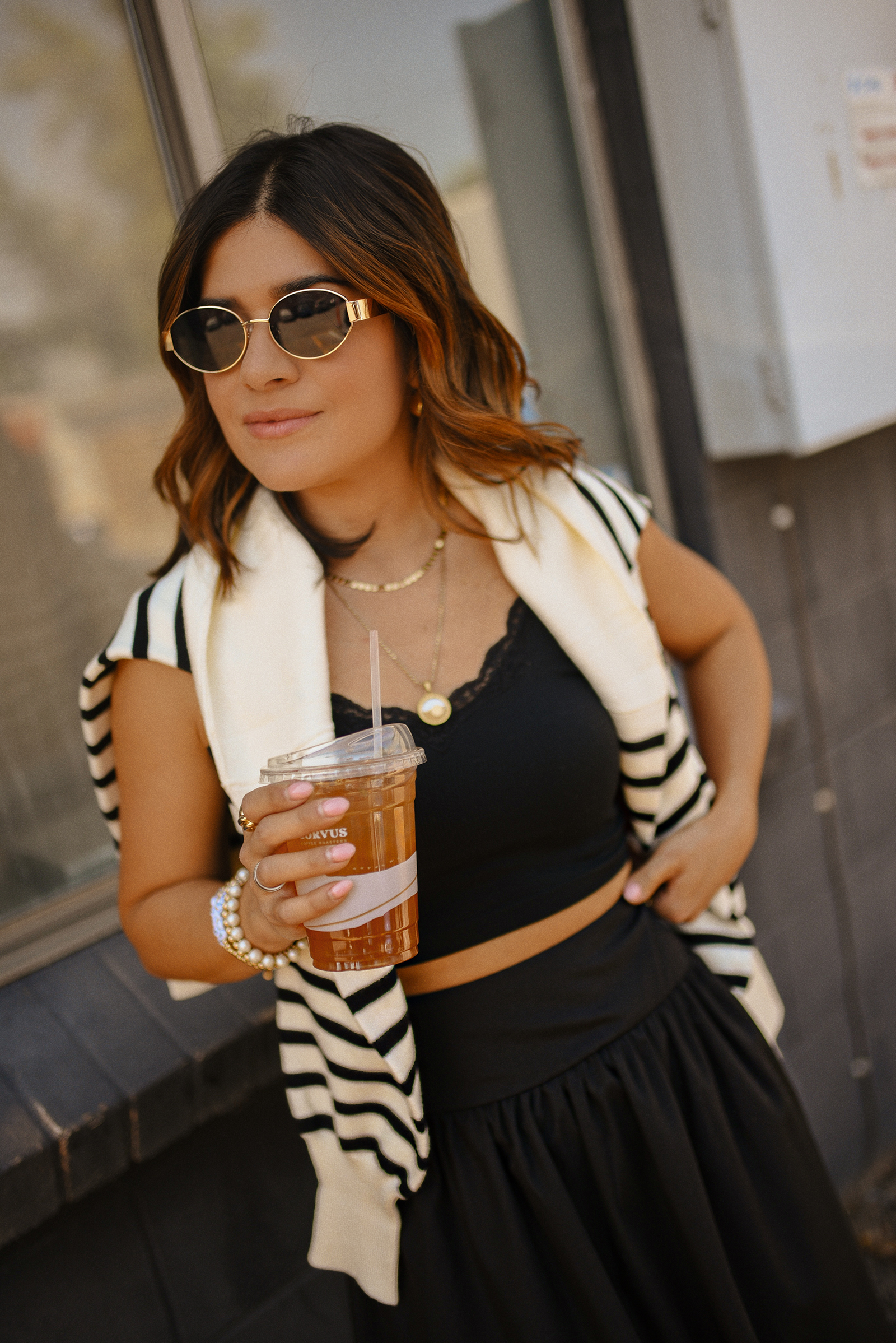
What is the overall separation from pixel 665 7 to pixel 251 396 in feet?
5.33

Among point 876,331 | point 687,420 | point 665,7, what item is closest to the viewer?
point 665,7

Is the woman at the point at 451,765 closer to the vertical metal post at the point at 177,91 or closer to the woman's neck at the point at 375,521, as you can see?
the woman's neck at the point at 375,521

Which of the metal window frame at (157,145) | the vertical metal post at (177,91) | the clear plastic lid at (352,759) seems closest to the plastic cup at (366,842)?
the clear plastic lid at (352,759)

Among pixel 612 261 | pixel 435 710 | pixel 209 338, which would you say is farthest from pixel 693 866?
pixel 612 261

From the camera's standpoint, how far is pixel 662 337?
2.63 meters

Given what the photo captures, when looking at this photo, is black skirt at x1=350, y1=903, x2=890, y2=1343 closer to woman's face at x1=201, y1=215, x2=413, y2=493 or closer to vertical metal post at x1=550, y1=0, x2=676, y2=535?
woman's face at x1=201, y1=215, x2=413, y2=493

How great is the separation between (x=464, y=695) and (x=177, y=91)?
4.62ft

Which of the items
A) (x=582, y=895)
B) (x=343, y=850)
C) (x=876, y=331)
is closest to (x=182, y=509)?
(x=343, y=850)

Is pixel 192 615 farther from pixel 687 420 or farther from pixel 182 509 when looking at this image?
pixel 687 420

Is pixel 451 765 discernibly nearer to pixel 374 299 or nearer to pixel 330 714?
pixel 330 714

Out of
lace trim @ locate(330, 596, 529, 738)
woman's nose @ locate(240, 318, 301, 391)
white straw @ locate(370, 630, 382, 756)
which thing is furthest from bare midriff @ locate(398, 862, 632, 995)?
woman's nose @ locate(240, 318, 301, 391)

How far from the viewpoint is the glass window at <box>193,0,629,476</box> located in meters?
2.09

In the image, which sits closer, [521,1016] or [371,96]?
[521,1016]

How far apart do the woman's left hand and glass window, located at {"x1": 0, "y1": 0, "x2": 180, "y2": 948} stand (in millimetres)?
1094
